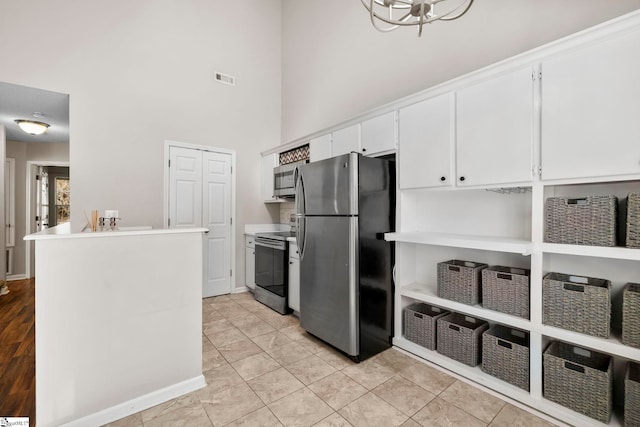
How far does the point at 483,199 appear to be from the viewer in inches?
93.7

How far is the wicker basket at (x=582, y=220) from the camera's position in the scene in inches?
61.0

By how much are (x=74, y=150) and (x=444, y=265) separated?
4198mm

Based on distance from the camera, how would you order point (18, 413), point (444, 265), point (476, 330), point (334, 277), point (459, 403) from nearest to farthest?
point (18, 413), point (459, 403), point (476, 330), point (444, 265), point (334, 277)

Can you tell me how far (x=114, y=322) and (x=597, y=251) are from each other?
286 cm

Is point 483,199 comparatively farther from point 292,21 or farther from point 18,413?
point 292,21

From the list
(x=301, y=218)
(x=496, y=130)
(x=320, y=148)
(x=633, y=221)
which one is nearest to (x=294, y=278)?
(x=301, y=218)

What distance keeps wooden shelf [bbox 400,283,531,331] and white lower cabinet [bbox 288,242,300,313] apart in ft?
4.11

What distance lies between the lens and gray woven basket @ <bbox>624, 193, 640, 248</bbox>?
147 centimetres

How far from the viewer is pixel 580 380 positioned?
161cm

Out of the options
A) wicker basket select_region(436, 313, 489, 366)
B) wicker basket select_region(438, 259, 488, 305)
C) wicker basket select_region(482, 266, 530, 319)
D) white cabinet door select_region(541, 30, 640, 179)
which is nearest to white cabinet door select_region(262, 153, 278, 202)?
wicker basket select_region(438, 259, 488, 305)

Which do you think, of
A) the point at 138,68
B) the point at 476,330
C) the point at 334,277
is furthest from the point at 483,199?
the point at 138,68

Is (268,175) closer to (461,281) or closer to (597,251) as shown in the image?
(461,281)

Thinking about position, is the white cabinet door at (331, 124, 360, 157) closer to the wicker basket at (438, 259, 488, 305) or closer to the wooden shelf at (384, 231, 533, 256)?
the wooden shelf at (384, 231, 533, 256)

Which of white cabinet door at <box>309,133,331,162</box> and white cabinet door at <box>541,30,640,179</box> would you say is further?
white cabinet door at <box>309,133,331,162</box>
